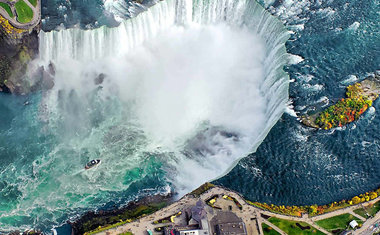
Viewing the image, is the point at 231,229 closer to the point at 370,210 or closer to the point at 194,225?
the point at 194,225

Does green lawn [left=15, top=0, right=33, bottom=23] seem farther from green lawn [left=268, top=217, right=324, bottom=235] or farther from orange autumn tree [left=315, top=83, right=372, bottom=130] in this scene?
green lawn [left=268, top=217, right=324, bottom=235]

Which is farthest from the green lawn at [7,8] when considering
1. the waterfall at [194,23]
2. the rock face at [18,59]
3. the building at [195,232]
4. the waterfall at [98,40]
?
the building at [195,232]

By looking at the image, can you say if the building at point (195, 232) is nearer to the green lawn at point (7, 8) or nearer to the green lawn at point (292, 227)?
the green lawn at point (292, 227)

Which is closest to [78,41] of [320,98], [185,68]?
[185,68]

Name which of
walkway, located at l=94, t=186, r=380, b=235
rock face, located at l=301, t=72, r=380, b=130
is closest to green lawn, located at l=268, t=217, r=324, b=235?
walkway, located at l=94, t=186, r=380, b=235

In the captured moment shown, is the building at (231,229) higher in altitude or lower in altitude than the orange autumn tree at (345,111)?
lower

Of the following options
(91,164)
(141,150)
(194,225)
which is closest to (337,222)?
(194,225)

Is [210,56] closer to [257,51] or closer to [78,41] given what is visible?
[257,51]
